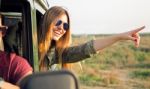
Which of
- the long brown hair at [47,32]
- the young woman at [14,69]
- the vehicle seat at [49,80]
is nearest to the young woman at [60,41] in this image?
the long brown hair at [47,32]

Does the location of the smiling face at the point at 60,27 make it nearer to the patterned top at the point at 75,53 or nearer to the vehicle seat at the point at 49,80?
the patterned top at the point at 75,53

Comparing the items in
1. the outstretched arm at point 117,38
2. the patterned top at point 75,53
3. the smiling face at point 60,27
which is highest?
the smiling face at point 60,27

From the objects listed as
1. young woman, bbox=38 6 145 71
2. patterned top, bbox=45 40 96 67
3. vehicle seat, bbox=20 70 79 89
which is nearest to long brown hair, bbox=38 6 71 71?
young woman, bbox=38 6 145 71

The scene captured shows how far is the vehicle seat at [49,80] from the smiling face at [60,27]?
4.99ft

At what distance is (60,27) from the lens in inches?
138

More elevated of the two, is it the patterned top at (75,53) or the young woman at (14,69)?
the young woman at (14,69)

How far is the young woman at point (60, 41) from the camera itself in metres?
3.53

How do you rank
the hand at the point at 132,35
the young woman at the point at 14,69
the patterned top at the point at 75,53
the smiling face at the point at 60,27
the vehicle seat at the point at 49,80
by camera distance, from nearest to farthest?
the vehicle seat at the point at 49,80
the young woman at the point at 14,69
the smiling face at the point at 60,27
the hand at the point at 132,35
the patterned top at the point at 75,53

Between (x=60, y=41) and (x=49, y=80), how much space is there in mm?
1866

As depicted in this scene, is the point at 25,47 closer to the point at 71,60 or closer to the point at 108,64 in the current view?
the point at 71,60

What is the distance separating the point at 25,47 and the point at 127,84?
937 inches

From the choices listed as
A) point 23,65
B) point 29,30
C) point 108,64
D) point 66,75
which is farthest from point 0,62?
point 108,64

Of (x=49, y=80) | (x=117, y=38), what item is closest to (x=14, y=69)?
(x=49, y=80)

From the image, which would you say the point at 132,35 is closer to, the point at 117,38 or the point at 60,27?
the point at 117,38
